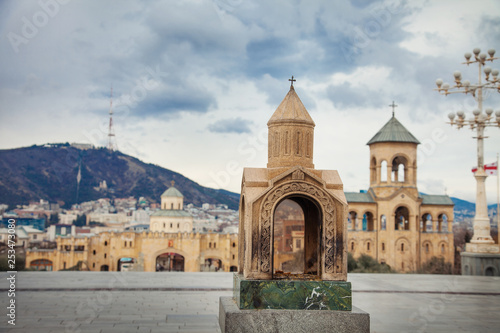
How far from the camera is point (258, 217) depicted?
6.23 meters

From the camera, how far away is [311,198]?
20.9ft

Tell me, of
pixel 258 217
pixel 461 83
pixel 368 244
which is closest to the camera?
pixel 258 217

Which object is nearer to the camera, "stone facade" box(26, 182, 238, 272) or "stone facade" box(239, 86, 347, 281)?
"stone facade" box(239, 86, 347, 281)

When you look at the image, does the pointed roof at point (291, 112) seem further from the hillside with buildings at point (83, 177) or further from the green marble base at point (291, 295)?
the hillside with buildings at point (83, 177)

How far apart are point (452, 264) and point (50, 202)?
61.5 m

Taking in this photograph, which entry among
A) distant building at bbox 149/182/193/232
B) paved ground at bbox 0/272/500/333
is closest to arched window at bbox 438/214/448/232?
paved ground at bbox 0/272/500/333

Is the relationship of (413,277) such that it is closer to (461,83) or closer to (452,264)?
(461,83)

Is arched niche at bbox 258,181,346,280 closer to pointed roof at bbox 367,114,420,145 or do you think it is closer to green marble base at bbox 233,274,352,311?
green marble base at bbox 233,274,352,311

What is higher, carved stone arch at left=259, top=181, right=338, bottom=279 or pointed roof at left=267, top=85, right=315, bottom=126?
pointed roof at left=267, top=85, right=315, bottom=126

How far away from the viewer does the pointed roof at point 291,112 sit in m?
6.60

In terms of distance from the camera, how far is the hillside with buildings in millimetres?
71688

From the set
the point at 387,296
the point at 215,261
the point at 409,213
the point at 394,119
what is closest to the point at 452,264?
the point at 409,213

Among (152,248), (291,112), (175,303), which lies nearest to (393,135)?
(175,303)

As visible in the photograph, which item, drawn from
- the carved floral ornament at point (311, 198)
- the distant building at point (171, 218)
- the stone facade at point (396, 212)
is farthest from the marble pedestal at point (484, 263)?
the distant building at point (171, 218)
